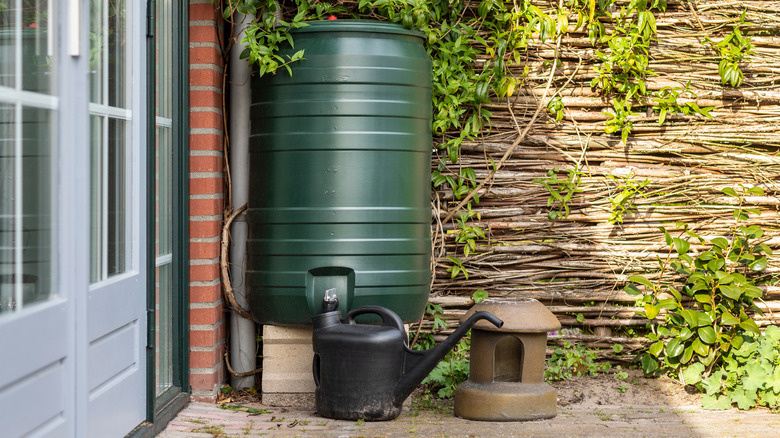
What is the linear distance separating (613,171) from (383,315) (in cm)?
148

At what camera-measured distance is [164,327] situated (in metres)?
3.03

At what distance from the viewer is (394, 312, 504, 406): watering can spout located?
121 inches

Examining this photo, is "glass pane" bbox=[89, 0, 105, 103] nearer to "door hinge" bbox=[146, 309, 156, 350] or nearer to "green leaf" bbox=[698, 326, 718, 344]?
"door hinge" bbox=[146, 309, 156, 350]

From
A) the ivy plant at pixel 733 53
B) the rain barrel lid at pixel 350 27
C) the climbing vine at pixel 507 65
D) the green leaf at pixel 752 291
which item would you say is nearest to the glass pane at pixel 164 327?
the rain barrel lid at pixel 350 27

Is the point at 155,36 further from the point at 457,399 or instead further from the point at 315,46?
the point at 457,399

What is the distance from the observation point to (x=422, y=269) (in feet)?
11.2

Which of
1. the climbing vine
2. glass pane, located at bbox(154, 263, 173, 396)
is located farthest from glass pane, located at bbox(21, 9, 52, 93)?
the climbing vine

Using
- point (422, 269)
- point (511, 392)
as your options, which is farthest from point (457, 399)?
point (422, 269)

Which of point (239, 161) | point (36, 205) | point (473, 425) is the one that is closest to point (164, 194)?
point (239, 161)

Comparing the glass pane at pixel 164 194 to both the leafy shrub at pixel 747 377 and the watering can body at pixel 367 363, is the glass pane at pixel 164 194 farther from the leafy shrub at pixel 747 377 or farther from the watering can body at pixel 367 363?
the leafy shrub at pixel 747 377

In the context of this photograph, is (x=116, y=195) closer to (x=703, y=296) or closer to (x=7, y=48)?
(x=7, y=48)

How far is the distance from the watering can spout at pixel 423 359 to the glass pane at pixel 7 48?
1.79 metres

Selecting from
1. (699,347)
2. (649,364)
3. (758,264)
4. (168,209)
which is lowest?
(649,364)

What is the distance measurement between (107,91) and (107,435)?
99cm
